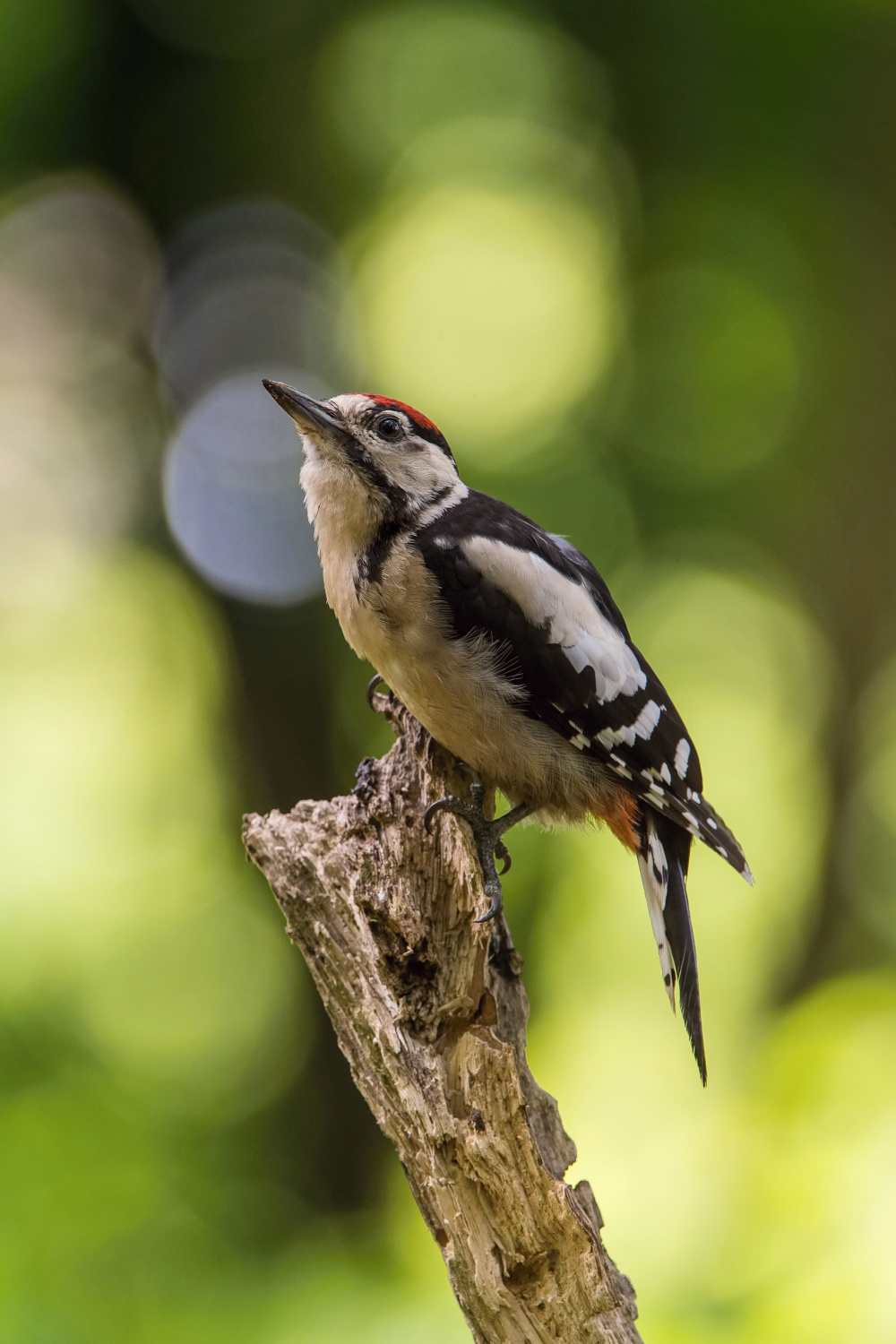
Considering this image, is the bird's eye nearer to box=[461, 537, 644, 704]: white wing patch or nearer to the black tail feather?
box=[461, 537, 644, 704]: white wing patch

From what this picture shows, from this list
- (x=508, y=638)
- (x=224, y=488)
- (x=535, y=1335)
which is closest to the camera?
(x=535, y=1335)

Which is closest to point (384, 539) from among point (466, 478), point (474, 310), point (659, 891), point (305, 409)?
point (305, 409)

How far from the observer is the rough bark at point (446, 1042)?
147 cm

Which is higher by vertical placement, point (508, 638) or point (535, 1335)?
point (508, 638)

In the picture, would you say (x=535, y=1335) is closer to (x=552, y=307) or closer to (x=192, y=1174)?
(x=192, y=1174)

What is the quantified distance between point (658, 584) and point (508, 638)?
267cm

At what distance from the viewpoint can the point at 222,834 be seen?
178 inches

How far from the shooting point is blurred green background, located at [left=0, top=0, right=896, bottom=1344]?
401 cm

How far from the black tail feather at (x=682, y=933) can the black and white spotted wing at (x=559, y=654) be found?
0.33 ft

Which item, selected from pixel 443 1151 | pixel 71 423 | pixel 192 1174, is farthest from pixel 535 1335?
pixel 71 423

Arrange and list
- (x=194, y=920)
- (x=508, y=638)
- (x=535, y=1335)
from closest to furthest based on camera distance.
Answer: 1. (x=535, y=1335)
2. (x=508, y=638)
3. (x=194, y=920)

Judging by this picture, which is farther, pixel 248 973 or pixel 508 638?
pixel 248 973

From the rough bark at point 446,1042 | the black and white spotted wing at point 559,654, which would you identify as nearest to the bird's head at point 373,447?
the black and white spotted wing at point 559,654

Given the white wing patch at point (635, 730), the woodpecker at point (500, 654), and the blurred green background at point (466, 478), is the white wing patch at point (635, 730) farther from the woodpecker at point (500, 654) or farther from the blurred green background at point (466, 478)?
the blurred green background at point (466, 478)
